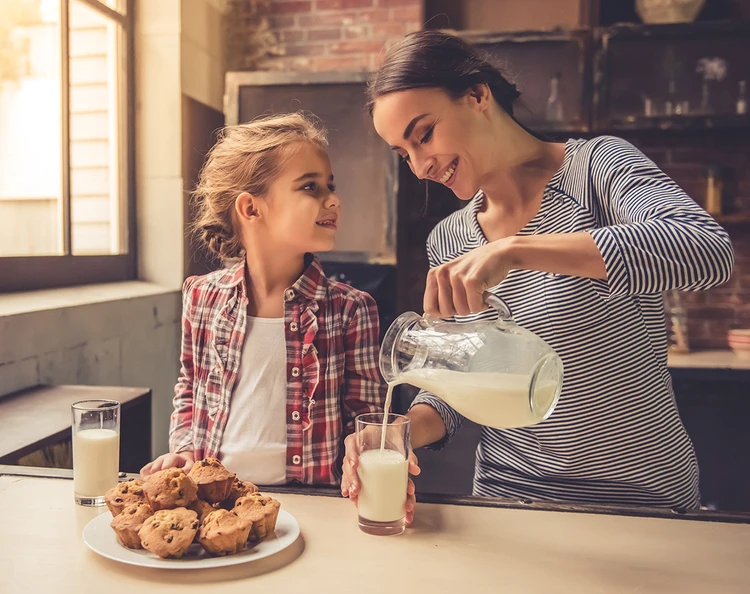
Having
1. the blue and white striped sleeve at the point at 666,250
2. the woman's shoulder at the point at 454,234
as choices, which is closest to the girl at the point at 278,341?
the woman's shoulder at the point at 454,234

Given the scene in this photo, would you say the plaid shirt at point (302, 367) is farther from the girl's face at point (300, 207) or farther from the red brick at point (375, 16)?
the red brick at point (375, 16)

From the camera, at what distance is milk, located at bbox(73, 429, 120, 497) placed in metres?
0.95

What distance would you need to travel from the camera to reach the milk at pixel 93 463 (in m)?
0.95

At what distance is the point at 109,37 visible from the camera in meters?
2.78

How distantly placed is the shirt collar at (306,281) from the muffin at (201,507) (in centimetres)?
59

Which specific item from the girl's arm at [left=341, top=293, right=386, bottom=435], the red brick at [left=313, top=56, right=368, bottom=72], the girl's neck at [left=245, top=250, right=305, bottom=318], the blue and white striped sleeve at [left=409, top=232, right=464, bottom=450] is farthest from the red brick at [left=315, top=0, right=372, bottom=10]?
the blue and white striped sleeve at [left=409, top=232, right=464, bottom=450]

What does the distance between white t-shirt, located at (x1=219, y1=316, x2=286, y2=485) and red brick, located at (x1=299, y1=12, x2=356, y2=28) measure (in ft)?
7.11

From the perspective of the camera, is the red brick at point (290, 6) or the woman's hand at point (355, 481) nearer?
the woman's hand at point (355, 481)

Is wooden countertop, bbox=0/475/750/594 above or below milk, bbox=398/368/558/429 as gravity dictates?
below

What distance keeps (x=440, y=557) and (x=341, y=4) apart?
9.47 feet

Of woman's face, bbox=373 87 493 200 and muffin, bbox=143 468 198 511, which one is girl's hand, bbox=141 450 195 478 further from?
woman's face, bbox=373 87 493 200

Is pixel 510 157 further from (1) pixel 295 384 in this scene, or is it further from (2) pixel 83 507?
(2) pixel 83 507

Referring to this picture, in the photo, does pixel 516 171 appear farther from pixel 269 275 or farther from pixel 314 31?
pixel 314 31

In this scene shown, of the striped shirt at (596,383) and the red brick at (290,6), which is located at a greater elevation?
the red brick at (290,6)
